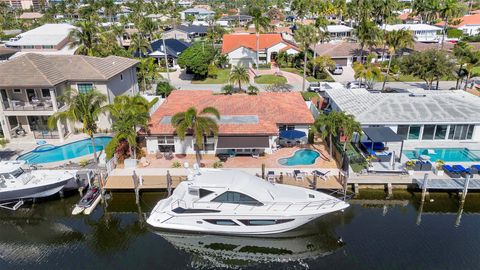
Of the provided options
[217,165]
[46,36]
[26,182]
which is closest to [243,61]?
[217,165]

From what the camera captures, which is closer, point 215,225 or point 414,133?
point 215,225

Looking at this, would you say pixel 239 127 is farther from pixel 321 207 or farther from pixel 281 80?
pixel 281 80

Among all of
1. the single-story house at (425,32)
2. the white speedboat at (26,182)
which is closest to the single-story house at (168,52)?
the white speedboat at (26,182)

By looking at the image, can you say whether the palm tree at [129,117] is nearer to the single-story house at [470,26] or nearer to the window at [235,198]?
the window at [235,198]

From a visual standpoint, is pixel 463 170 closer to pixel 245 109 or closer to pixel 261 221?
pixel 261 221

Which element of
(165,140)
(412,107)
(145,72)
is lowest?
(165,140)

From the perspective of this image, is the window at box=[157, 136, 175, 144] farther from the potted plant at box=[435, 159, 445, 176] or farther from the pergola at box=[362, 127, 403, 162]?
the potted plant at box=[435, 159, 445, 176]

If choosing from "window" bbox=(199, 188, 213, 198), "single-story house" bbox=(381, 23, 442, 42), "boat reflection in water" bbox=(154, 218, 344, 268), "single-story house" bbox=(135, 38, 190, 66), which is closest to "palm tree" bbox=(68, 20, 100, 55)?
"single-story house" bbox=(135, 38, 190, 66)

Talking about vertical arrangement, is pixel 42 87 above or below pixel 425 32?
below
